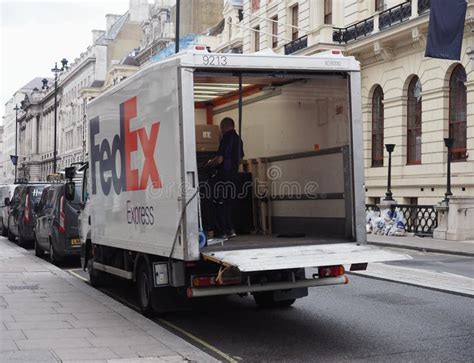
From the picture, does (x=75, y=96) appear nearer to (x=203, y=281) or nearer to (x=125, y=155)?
(x=125, y=155)

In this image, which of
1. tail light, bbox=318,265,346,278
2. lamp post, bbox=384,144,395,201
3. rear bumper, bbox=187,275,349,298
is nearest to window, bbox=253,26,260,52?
lamp post, bbox=384,144,395,201

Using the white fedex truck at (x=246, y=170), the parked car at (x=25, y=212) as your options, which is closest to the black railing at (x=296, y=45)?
the parked car at (x=25, y=212)

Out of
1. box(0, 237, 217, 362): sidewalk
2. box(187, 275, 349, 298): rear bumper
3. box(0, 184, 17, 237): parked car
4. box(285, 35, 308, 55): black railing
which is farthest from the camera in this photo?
box(285, 35, 308, 55): black railing

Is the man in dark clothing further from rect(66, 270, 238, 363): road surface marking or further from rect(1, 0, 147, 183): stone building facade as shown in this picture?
rect(1, 0, 147, 183): stone building facade

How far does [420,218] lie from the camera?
2752cm

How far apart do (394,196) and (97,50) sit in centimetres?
6596

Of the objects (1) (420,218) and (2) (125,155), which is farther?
(1) (420,218)

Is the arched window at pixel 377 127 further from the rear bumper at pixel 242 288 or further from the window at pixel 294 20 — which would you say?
the rear bumper at pixel 242 288

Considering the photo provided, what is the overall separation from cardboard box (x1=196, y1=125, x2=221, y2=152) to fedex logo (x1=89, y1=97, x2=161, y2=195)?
124 cm

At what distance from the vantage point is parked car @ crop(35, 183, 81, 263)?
53.4 feet

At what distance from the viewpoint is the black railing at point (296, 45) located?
121 feet

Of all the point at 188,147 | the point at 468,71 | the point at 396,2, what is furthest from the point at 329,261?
the point at 396,2

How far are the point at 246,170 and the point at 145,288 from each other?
2572 mm

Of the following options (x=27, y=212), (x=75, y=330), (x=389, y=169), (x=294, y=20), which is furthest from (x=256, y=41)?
(x=75, y=330)
